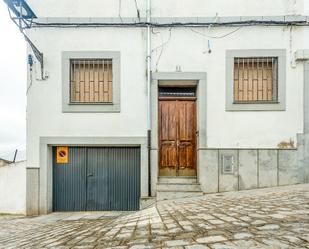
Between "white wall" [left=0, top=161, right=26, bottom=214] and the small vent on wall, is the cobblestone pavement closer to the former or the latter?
the small vent on wall

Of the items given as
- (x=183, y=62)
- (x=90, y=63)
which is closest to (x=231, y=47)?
(x=183, y=62)

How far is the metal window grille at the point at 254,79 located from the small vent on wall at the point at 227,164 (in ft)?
5.58

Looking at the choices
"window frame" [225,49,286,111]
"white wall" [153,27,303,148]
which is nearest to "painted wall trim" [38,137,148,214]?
"white wall" [153,27,303,148]

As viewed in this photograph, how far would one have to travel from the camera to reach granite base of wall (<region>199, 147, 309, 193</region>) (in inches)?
304

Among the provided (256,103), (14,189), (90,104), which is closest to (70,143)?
(90,104)

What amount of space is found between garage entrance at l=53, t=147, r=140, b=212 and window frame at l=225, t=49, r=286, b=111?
10.3ft

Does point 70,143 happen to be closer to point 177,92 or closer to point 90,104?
point 90,104

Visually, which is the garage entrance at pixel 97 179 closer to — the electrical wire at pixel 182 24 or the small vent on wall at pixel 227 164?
Result: the small vent on wall at pixel 227 164

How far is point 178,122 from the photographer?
840 cm

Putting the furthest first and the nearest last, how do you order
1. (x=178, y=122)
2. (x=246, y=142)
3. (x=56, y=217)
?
(x=178, y=122)
(x=246, y=142)
(x=56, y=217)

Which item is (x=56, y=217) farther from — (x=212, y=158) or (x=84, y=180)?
(x=212, y=158)

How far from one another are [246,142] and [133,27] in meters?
4.68

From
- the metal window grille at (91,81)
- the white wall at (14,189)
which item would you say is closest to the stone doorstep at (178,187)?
the metal window grille at (91,81)

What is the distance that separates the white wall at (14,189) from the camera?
26.8ft
